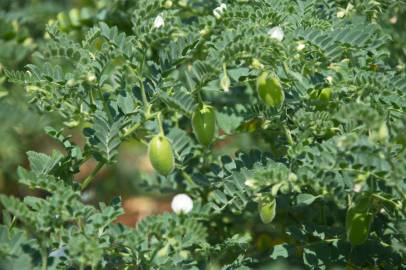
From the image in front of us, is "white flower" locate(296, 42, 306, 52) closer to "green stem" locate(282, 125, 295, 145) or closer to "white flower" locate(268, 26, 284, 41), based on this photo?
"white flower" locate(268, 26, 284, 41)

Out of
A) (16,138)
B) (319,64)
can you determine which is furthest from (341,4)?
(16,138)

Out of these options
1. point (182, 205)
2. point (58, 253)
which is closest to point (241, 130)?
point (182, 205)

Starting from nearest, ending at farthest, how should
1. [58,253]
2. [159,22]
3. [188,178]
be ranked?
1. [58,253]
2. [159,22]
3. [188,178]

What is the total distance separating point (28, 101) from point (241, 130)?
46cm

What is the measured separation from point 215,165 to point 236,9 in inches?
13.3

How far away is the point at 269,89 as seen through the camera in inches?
49.2

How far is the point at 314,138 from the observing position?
1323 millimetres

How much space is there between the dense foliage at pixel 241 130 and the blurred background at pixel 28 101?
65 mm

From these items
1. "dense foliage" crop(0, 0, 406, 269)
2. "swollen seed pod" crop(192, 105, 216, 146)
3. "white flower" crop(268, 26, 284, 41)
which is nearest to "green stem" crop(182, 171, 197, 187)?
"dense foliage" crop(0, 0, 406, 269)

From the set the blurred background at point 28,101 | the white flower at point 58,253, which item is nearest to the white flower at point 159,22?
the blurred background at point 28,101

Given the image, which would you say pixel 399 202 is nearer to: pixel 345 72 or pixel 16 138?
pixel 345 72

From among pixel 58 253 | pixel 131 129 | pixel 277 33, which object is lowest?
pixel 58 253

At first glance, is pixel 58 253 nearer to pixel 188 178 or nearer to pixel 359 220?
pixel 188 178

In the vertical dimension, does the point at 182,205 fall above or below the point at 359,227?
above
